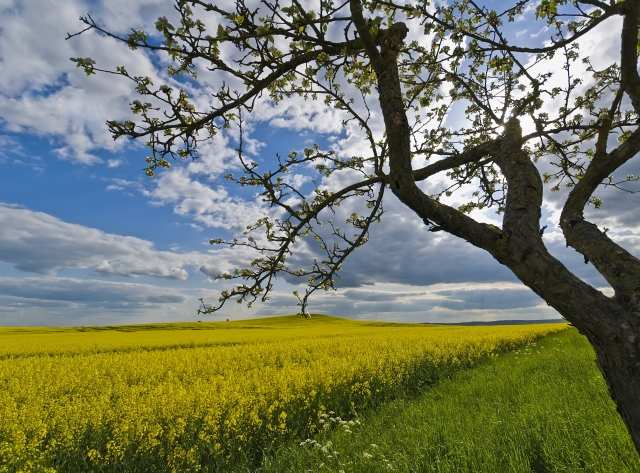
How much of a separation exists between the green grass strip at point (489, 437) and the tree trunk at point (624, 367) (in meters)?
2.82

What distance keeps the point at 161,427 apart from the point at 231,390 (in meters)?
2.72

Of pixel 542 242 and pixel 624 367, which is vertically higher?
pixel 542 242

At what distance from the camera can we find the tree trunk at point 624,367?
2305mm

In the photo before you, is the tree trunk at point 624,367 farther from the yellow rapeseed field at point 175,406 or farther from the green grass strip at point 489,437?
the yellow rapeseed field at point 175,406

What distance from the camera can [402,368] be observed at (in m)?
14.0

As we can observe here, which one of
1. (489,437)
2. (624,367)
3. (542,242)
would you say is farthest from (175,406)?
(624,367)

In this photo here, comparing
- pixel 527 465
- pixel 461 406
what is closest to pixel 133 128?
pixel 527 465

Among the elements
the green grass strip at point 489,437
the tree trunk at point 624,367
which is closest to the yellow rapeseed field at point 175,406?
the green grass strip at point 489,437

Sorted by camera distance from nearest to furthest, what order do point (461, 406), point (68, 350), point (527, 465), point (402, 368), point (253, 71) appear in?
point (253, 71) → point (527, 465) → point (461, 406) → point (402, 368) → point (68, 350)

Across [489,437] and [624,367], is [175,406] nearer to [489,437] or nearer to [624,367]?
[489,437]

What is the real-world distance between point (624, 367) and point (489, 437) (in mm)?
4761

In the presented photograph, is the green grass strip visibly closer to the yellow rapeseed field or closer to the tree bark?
the yellow rapeseed field

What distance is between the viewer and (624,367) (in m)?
2.36

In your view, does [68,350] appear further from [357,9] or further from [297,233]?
[357,9]
